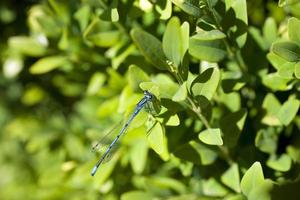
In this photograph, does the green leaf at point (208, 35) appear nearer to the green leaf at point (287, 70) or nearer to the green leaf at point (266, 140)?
the green leaf at point (287, 70)

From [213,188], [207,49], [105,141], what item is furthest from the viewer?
[105,141]

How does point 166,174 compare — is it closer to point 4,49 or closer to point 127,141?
point 127,141

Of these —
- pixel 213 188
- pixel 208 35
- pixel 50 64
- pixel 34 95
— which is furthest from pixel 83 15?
pixel 34 95

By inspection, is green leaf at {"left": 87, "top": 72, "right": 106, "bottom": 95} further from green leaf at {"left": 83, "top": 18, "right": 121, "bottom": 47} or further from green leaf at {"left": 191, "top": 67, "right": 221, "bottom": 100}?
green leaf at {"left": 191, "top": 67, "right": 221, "bottom": 100}

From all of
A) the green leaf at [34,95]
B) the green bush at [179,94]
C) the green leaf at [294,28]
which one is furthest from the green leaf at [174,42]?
the green leaf at [34,95]

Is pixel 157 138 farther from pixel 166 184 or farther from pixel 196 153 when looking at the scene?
pixel 166 184

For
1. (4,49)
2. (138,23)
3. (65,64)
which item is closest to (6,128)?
(4,49)

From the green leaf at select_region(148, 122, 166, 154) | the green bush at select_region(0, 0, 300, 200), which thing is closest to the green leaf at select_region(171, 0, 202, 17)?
the green bush at select_region(0, 0, 300, 200)
